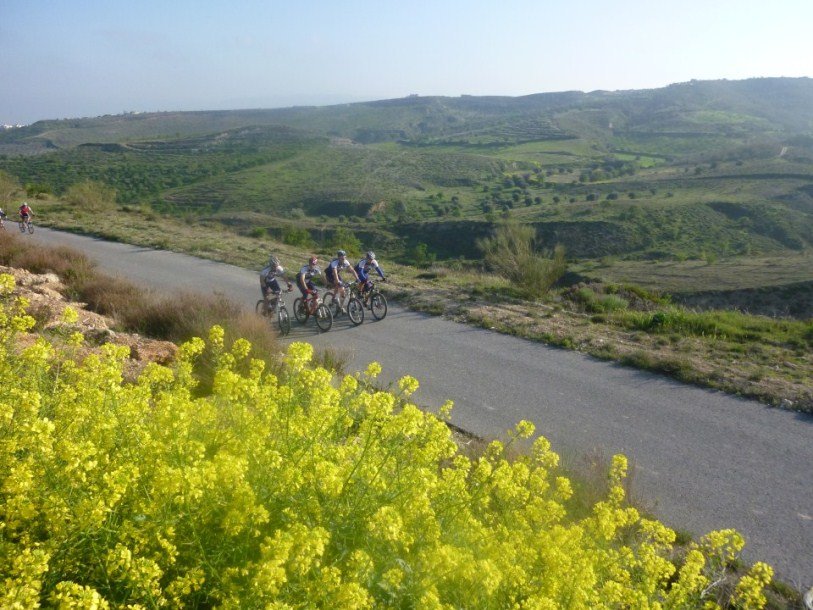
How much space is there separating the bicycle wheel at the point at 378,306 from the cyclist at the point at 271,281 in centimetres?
216

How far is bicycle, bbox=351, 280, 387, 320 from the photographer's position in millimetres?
13625

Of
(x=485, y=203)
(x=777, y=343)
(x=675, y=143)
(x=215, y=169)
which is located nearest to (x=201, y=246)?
(x=777, y=343)

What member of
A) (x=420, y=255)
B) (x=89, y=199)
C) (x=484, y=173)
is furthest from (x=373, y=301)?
(x=484, y=173)

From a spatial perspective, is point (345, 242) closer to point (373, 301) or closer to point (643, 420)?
point (373, 301)

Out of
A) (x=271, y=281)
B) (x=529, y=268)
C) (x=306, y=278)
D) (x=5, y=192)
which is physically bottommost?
(x=529, y=268)

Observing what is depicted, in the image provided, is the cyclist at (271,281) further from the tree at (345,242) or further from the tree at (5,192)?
the tree at (5,192)

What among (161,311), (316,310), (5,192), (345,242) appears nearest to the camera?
(161,311)

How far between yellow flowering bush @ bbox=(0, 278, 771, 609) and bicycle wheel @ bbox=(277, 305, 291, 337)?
8.31m

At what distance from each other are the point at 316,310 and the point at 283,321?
854 mm

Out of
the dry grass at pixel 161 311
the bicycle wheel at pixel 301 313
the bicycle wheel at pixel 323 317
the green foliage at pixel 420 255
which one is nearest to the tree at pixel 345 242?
the green foliage at pixel 420 255

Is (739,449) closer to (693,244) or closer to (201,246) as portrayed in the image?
(201,246)

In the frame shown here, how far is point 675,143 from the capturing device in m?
114

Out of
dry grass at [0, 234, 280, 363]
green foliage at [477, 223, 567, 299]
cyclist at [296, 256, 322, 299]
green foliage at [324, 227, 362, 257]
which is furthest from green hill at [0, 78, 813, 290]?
dry grass at [0, 234, 280, 363]

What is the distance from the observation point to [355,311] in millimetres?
13227
